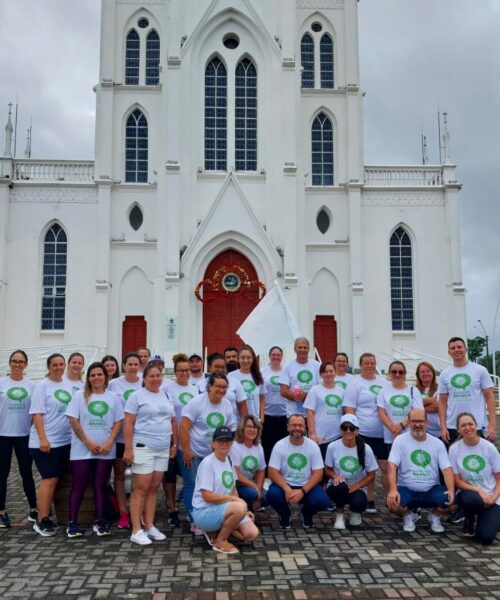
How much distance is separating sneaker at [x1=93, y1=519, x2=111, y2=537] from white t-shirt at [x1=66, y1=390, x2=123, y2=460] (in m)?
0.71

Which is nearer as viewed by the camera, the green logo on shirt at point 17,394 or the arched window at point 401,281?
the green logo on shirt at point 17,394

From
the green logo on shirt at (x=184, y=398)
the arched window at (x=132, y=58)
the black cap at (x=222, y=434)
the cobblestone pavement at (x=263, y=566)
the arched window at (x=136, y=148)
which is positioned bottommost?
the cobblestone pavement at (x=263, y=566)

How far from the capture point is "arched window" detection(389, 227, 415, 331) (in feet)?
77.7

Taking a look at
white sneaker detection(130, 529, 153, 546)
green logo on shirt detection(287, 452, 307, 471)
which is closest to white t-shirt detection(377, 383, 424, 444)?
green logo on shirt detection(287, 452, 307, 471)

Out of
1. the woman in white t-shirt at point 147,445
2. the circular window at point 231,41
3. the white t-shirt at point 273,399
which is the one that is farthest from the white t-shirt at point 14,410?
the circular window at point 231,41

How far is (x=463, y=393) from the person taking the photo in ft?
25.3

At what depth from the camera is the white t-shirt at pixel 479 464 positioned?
270 inches

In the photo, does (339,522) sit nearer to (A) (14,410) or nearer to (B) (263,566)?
(B) (263,566)

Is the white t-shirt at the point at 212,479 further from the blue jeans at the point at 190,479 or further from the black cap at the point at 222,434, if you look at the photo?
the blue jeans at the point at 190,479

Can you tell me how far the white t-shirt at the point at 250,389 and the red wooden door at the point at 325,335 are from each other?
15296 mm

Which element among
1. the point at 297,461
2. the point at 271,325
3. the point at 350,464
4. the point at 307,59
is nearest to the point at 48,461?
the point at 297,461

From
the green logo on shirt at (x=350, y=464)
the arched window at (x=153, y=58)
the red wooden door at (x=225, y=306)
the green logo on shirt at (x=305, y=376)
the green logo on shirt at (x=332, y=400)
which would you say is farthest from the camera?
the arched window at (x=153, y=58)

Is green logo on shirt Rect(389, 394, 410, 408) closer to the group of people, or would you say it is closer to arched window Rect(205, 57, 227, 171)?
the group of people

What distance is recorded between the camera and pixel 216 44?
76.2 feet
